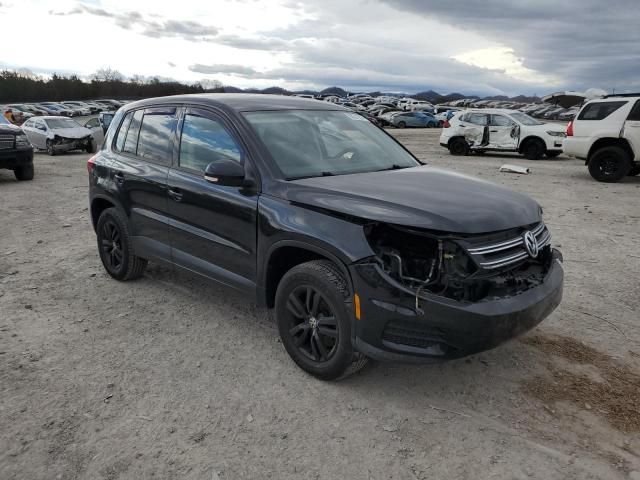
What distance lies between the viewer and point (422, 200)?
3.06 m

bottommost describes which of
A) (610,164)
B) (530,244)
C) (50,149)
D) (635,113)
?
(50,149)

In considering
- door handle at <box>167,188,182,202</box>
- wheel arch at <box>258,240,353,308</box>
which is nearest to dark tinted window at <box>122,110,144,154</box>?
door handle at <box>167,188,182,202</box>

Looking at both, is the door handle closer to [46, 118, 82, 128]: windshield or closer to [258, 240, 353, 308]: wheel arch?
[258, 240, 353, 308]: wheel arch

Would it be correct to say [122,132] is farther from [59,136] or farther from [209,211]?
[59,136]

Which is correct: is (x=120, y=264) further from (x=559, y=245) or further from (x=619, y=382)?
(x=559, y=245)

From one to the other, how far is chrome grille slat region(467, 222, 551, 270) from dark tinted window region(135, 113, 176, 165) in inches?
107

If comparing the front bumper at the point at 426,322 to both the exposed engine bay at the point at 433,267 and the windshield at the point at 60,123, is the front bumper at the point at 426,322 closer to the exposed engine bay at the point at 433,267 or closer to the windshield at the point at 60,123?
the exposed engine bay at the point at 433,267

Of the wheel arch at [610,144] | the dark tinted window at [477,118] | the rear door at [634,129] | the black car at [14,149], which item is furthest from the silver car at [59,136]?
the rear door at [634,129]

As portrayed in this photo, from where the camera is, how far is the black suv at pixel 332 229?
9.43ft

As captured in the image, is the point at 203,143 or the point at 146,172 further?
the point at 146,172

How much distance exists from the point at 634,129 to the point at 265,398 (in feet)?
36.9

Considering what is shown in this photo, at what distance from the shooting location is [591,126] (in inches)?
464

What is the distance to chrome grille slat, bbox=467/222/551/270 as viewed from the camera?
2.89 m

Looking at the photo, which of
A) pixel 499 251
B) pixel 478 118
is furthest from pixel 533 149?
pixel 499 251
